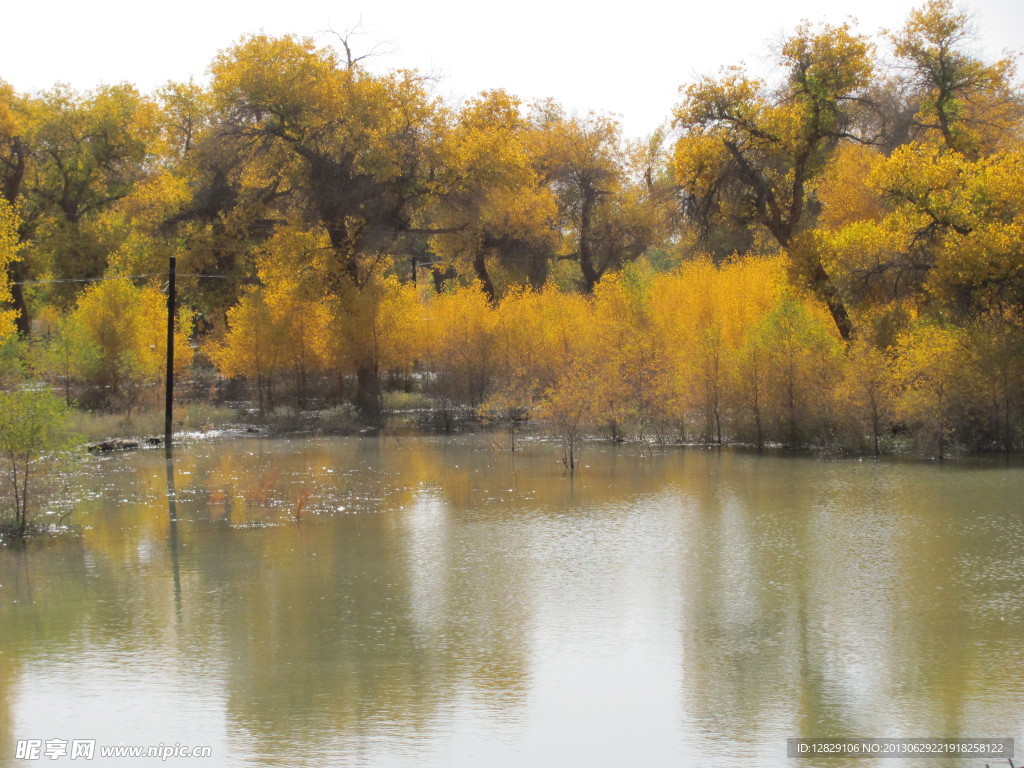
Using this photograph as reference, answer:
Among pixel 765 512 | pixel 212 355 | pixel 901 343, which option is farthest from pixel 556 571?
pixel 212 355

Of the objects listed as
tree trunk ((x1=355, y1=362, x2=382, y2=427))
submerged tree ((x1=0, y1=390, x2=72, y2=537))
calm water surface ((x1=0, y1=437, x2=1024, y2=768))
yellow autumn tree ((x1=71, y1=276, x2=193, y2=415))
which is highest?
yellow autumn tree ((x1=71, y1=276, x2=193, y2=415))

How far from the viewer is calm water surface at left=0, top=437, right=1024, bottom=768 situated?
8930 millimetres

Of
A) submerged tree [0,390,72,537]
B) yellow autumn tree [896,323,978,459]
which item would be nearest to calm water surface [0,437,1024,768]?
submerged tree [0,390,72,537]

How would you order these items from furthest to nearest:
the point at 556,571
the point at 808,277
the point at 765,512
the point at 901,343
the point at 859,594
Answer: the point at 808,277 < the point at 901,343 < the point at 765,512 < the point at 556,571 < the point at 859,594

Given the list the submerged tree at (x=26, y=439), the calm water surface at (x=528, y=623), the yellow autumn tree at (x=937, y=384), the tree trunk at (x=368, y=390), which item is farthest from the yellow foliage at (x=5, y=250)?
the yellow autumn tree at (x=937, y=384)

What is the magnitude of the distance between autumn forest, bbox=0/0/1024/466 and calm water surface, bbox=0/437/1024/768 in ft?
17.0

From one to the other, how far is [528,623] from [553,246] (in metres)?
35.2

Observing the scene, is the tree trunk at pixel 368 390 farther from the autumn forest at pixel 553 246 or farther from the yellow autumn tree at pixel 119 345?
the yellow autumn tree at pixel 119 345

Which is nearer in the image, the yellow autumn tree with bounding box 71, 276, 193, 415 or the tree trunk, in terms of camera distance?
the yellow autumn tree with bounding box 71, 276, 193, 415

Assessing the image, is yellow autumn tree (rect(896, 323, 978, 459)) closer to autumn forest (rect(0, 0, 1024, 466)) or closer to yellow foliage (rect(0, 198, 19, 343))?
autumn forest (rect(0, 0, 1024, 466))

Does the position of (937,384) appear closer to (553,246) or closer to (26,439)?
(26,439)

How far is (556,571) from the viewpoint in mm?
14477

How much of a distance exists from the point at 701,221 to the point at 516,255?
16.6 m

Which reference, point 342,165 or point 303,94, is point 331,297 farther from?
point 303,94
